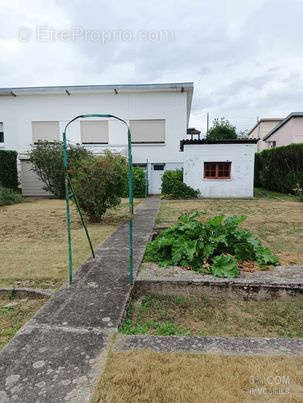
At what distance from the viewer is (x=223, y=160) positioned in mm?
17609

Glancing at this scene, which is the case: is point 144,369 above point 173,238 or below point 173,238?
below

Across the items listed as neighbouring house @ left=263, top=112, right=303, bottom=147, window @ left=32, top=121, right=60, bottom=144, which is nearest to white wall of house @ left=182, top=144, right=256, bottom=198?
window @ left=32, top=121, right=60, bottom=144

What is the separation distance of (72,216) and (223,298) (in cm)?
815

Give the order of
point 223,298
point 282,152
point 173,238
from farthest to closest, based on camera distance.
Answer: point 282,152 < point 173,238 < point 223,298

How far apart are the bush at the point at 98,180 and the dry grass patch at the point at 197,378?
673cm

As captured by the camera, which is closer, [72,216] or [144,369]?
[144,369]

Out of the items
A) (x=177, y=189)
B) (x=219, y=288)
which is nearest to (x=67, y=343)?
(x=219, y=288)

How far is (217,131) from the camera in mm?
36250

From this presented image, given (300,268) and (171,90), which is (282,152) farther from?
(300,268)

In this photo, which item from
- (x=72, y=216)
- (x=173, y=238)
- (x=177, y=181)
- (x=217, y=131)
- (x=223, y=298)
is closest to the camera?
(x=223, y=298)

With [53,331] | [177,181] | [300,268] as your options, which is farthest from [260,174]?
[53,331]

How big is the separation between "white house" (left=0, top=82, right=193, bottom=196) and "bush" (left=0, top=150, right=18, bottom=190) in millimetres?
1698

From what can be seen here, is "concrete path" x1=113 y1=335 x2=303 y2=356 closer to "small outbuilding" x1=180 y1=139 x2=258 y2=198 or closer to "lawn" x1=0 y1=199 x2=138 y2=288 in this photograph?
"lawn" x1=0 y1=199 x2=138 y2=288

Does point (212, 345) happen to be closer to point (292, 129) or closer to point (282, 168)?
point (282, 168)
